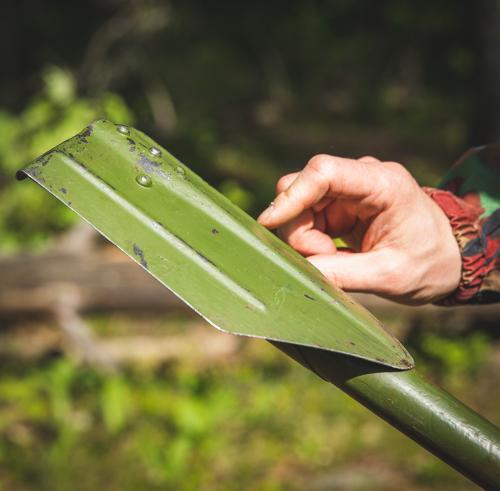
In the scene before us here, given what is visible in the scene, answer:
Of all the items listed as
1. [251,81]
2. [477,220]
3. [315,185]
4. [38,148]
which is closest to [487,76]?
[38,148]

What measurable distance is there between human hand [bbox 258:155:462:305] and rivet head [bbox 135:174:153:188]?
0.32 metres

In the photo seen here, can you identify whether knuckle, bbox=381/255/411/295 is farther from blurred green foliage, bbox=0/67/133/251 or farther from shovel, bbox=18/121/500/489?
blurred green foliage, bbox=0/67/133/251

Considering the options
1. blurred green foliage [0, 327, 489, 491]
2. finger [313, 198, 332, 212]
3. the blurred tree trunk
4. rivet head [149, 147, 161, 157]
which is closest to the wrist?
finger [313, 198, 332, 212]

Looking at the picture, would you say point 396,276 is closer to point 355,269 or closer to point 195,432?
point 355,269

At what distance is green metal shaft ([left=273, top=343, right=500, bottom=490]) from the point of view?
123cm

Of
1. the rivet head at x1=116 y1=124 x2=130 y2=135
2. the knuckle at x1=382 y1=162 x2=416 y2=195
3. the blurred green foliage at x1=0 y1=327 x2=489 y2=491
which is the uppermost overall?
the rivet head at x1=116 y1=124 x2=130 y2=135

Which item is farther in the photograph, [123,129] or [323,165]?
[323,165]

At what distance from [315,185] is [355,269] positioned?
221mm

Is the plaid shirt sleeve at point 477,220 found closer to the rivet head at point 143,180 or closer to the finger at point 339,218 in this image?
the finger at point 339,218

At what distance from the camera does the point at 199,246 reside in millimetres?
1241

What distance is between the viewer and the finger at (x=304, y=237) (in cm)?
159

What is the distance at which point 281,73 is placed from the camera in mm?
10672

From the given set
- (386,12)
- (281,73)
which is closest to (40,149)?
(281,73)

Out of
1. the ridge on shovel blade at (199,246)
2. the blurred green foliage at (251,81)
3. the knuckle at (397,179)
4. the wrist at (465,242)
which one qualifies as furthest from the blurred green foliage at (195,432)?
the ridge on shovel blade at (199,246)
